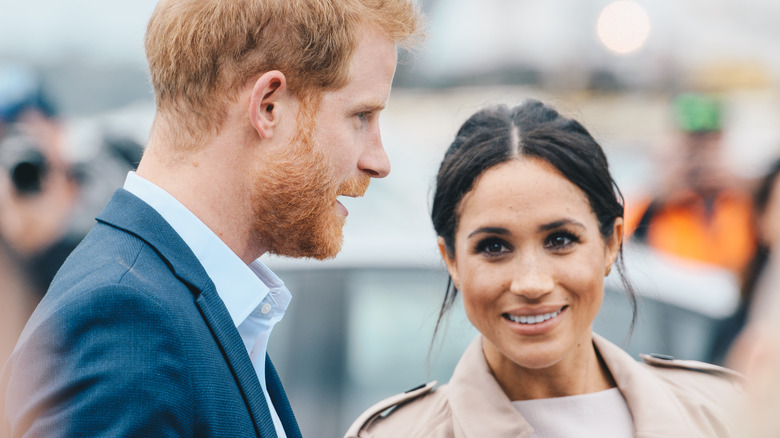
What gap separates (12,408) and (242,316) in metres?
0.53

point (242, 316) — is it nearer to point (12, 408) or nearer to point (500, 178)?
point (12, 408)

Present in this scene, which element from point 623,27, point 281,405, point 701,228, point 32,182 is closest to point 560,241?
point 281,405

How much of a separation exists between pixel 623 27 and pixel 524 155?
5.06m

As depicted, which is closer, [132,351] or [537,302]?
[132,351]

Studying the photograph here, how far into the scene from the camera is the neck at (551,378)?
7.31 feet

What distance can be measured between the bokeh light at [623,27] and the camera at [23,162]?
171 inches

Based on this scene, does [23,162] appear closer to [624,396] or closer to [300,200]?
A: [300,200]

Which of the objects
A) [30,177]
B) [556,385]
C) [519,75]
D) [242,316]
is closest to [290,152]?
[242,316]

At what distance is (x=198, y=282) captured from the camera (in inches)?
67.4

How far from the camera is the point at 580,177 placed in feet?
7.22

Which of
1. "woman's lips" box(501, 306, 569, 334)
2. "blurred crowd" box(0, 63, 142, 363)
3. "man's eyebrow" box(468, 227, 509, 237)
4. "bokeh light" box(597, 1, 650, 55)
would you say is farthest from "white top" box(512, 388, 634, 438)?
"bokeh light" box(597, 1, 650, 55)

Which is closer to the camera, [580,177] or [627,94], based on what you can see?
[580,177]

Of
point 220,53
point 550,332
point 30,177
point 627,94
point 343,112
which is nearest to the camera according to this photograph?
point 220,53

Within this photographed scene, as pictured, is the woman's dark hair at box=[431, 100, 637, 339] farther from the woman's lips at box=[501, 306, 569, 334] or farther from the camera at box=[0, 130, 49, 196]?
the camera at box=[0, 130, 49, 196]
